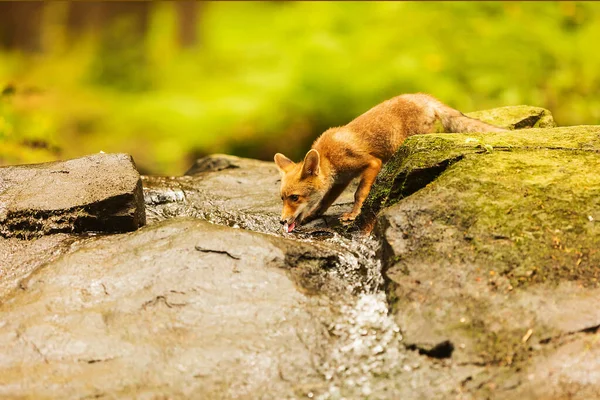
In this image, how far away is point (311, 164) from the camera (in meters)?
5.92

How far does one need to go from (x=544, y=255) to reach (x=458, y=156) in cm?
126

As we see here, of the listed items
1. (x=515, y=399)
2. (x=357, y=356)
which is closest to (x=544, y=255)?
(x=515, y=399)

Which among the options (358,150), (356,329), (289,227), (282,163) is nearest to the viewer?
(356,329)

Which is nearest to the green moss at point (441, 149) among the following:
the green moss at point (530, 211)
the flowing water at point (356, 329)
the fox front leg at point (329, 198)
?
the green moss at point (530, 211)

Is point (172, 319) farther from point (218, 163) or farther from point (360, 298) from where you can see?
point (218, 163)

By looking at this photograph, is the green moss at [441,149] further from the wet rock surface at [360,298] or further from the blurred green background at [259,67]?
the blurred green background at [259,67]

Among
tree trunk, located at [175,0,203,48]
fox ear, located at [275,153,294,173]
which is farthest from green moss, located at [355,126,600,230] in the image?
tree trunk, located at [175,0,203,48]

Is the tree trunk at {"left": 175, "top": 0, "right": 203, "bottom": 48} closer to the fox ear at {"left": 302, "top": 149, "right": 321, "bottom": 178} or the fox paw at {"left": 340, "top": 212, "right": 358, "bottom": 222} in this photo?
the fox ear at {"left": 302, "top": 149, "right": 321, "bottom": 178}

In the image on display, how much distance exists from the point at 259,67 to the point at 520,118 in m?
6.78

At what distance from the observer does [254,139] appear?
10789 mm

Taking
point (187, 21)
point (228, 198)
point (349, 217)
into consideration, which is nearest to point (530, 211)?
point (349, 217)

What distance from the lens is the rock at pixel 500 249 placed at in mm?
3020

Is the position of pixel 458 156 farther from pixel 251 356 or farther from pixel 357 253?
pixel 251 356

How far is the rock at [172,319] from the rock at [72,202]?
553mm
